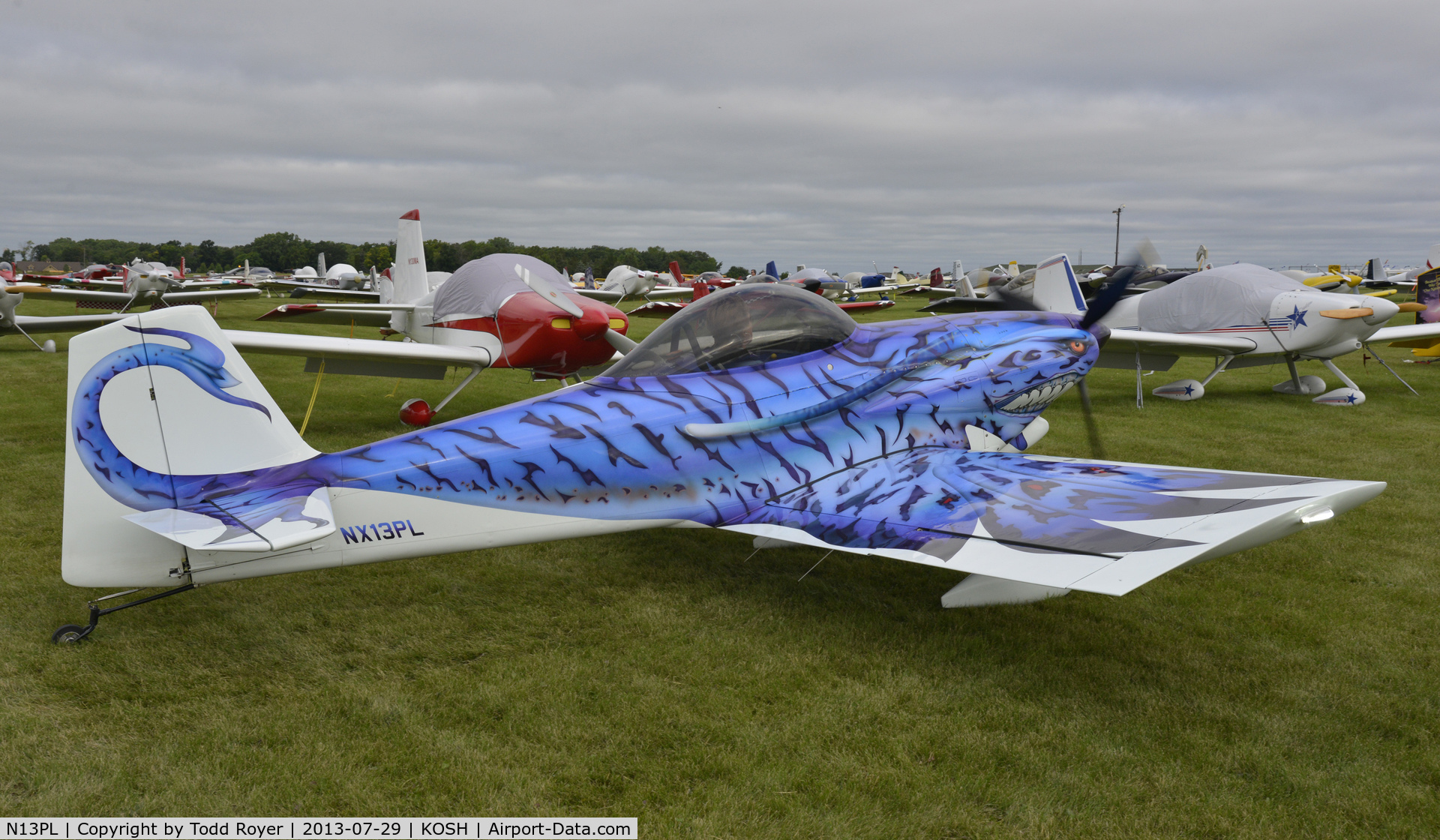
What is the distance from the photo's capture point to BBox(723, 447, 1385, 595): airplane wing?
11.4 feet

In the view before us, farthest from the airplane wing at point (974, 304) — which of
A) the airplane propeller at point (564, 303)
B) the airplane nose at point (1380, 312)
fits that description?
the airplane nose at point (1380, 312)

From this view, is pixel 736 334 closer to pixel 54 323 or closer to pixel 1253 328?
pixel 1253 328

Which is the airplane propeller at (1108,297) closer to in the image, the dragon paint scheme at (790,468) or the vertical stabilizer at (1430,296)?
the dragon paint scheme at (790,468)

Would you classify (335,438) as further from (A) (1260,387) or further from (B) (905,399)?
(A) (1260,387)

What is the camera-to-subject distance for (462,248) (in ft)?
282

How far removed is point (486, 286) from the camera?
34.4 ft

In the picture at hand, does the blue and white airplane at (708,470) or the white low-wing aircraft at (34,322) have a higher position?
the white low-wing aircraft at (34,322)

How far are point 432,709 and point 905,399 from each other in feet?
10.6

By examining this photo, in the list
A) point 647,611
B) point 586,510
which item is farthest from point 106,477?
point 647,611

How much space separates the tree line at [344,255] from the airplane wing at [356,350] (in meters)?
72.4

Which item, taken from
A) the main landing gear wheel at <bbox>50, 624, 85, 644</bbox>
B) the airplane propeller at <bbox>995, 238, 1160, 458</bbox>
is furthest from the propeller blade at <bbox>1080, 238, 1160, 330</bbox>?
the main landing gear wheel at <bbox>50, 624, 85, 644</bbox>

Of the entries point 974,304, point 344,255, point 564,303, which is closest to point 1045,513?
point 564,303

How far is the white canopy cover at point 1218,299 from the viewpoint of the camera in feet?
40.4

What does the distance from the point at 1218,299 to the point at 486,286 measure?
36.7 feet
